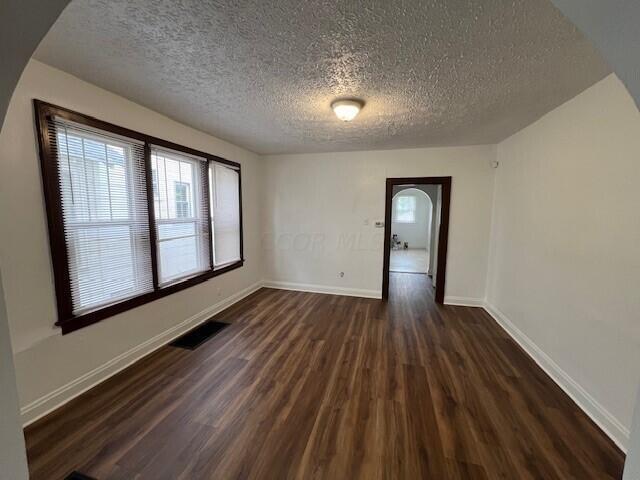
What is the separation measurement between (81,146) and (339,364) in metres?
2.89

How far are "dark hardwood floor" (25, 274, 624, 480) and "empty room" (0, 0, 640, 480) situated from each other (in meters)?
0.02

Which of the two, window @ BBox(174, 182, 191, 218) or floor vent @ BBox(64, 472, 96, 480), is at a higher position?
window @ BBox(174, 182, 191, 218)

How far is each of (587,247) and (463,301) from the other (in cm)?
231

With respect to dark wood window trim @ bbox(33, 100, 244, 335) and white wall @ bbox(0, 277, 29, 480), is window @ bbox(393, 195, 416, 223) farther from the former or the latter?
white wall @ bbox(0, 277, 29, 480)

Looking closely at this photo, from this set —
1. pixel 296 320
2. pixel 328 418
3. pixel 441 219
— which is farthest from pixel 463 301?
pixel 328 418

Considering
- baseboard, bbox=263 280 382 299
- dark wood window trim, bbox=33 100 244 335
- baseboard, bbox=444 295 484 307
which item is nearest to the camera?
dark wood window trim, bbox=33 100 244 335

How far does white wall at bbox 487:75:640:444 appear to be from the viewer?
1.64 m

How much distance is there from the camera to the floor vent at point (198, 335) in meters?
2.78

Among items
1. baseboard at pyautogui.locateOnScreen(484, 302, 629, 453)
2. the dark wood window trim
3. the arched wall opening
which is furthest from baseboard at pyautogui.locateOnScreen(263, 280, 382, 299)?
the arched wall opening

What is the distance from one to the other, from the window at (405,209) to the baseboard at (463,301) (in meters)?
6.32

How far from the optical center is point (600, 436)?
5.54ft

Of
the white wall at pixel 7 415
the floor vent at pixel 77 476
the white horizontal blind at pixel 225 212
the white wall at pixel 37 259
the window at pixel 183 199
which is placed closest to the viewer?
the white wall at pixel 7 415

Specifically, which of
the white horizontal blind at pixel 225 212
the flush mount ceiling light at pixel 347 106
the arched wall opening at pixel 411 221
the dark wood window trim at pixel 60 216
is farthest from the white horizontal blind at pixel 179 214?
the arched wall opening at pixel 411 221

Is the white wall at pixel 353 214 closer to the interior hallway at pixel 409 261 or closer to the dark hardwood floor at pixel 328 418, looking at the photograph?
the dark hardwood floor at pixel 328 418
